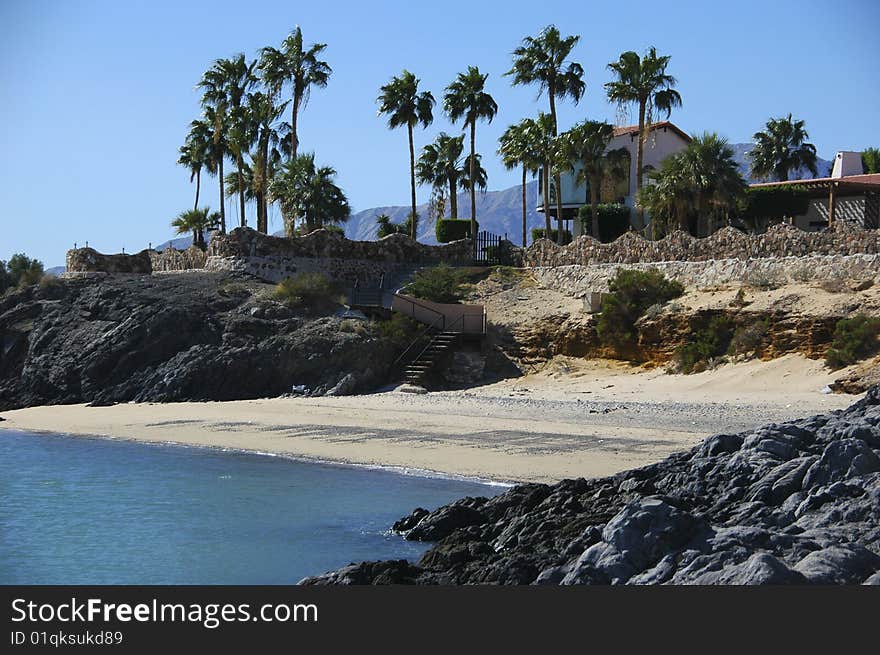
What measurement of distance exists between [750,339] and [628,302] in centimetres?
486

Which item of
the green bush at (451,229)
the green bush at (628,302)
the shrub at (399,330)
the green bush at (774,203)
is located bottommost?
the shrub at (399,330)

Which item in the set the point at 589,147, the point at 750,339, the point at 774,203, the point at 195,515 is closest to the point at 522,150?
the point at 589,147

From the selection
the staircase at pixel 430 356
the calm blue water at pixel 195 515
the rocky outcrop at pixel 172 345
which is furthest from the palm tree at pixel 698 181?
the calm blue water at pixel 195 515

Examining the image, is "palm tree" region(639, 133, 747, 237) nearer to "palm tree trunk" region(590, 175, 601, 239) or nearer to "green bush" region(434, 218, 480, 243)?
"palm tree trunk" region(590, 175, 601, 239)

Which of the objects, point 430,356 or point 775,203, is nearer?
point 430,356

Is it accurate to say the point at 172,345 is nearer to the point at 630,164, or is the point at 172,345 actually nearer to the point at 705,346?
the point at 705,346

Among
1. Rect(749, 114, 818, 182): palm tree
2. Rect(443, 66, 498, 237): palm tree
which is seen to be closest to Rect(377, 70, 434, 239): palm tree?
Rect(443, 66, 498, 237): palm tree

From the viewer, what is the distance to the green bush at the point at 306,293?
127 feet

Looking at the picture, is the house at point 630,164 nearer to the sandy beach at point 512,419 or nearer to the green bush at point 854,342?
the sandy beach at point 512,419

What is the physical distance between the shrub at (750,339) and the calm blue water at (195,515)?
12.8 meters

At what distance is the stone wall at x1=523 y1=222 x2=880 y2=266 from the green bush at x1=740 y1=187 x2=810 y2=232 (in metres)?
9.77

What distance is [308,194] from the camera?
156 ft

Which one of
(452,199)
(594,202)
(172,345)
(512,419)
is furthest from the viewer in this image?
(452,199)

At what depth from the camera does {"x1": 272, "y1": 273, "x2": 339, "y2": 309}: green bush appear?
127 ft
